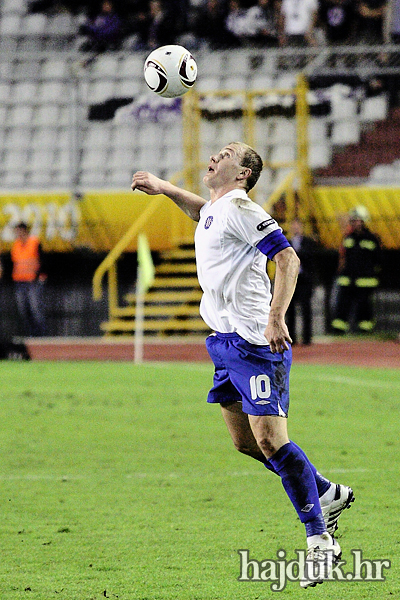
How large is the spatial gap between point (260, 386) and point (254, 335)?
0.81ft

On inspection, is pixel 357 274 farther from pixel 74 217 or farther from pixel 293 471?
pixel 293 471

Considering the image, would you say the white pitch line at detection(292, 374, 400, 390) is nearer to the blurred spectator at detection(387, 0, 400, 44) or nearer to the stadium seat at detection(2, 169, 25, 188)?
the blurred spectator at detection(387, 0, 400, 44)

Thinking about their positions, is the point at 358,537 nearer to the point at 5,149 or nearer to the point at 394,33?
the point at 394,33

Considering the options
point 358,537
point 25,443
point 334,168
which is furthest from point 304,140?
point 358,537

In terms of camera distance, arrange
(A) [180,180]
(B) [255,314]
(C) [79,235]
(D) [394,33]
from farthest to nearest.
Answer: (A) [180,180] < (C) [79,235] < (D) [394,33] < (B) [255,314]

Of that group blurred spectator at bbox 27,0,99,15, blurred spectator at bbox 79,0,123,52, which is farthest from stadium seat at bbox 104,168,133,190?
blurred spectator at bbox 27,0,99,15

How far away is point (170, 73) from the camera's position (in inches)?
231

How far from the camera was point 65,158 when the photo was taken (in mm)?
23938

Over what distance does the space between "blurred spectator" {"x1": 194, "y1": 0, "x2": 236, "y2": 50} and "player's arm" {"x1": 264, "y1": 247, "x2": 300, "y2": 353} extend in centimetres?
1940

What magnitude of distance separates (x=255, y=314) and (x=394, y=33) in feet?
47.6

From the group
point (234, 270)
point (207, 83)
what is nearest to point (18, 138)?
point (207, 83)

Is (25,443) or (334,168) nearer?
(25,443)

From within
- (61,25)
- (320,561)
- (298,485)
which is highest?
(61,25)

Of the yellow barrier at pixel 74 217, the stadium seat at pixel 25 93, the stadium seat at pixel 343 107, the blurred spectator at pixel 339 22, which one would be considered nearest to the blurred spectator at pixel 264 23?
the blurred spectator at pixel 339 22
